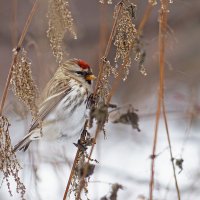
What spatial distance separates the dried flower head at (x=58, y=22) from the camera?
170 centimetres

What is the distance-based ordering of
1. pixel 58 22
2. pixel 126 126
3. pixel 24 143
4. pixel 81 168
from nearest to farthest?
1. pixel 81 168
2. pixel 58 22
3. pixel 24 143
4. pixel 126 126

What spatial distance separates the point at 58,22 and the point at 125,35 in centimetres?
19

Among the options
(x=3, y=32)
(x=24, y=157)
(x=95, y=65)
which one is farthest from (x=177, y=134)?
(x=3, y=32)

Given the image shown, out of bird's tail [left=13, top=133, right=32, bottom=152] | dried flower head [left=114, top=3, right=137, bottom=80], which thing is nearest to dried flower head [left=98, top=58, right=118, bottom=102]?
dried flower head [left=114, top=3, right=137, bottom=80]

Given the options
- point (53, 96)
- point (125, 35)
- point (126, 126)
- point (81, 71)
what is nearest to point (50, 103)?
point (53, 96)

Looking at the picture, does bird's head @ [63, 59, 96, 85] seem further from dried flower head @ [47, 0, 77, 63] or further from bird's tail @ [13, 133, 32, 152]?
dried flower head @ [47, 0, 77, 63]

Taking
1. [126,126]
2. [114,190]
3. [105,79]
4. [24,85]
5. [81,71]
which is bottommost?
[114,190]

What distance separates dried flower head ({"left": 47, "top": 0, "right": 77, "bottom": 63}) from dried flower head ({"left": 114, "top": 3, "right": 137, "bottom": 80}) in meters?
0.13

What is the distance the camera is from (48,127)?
2.52 meters

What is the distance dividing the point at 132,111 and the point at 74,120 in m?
0.69

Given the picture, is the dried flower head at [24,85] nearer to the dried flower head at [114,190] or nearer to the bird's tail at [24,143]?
the dried flower head at [114,190]

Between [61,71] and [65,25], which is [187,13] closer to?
[61,71]

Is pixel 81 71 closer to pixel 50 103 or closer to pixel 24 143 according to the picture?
pixel 50 103

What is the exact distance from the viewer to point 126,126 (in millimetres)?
4805
